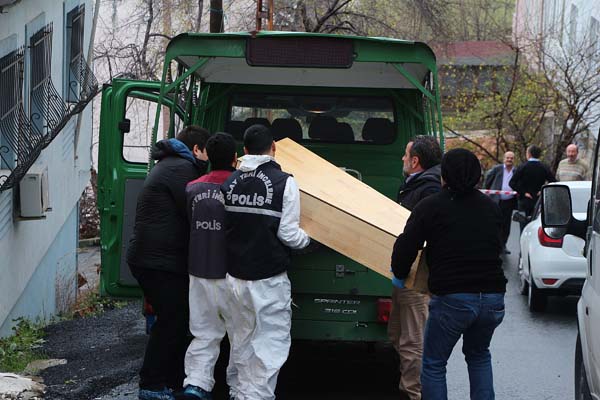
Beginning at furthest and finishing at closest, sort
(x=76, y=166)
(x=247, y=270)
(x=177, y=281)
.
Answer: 1. (x=76, y=166)
2. (x=177, y=281)
3. (x=247, y=270)

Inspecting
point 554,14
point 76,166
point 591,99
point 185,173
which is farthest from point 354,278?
point 554,14

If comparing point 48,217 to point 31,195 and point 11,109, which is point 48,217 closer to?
point 31,195

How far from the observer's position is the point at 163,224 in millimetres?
7496

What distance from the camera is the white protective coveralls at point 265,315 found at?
23.1 feet

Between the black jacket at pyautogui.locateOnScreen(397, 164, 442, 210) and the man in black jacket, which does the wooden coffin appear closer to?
the black jacket at pyautogui.locateOnScreen(397, 164, 442, 210)

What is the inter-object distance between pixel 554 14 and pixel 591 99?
11411 mm

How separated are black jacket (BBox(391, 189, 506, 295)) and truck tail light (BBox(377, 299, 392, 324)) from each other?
1.34 metres

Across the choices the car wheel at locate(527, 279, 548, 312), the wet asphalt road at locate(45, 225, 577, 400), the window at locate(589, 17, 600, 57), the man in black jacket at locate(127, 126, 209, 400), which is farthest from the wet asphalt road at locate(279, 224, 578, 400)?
the window at locate(589, 17, 600, 57)

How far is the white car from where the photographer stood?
12172 millimetres

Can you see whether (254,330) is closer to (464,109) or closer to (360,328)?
(360,328)

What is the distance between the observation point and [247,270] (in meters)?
7.06

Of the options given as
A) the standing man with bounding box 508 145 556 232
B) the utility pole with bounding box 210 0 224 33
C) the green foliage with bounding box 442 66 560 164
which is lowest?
the green foliage with bounding box 442 66 560 164

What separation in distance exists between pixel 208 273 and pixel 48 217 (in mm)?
6420

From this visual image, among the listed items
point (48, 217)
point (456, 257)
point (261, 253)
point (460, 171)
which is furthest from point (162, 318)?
point (48, 217)
